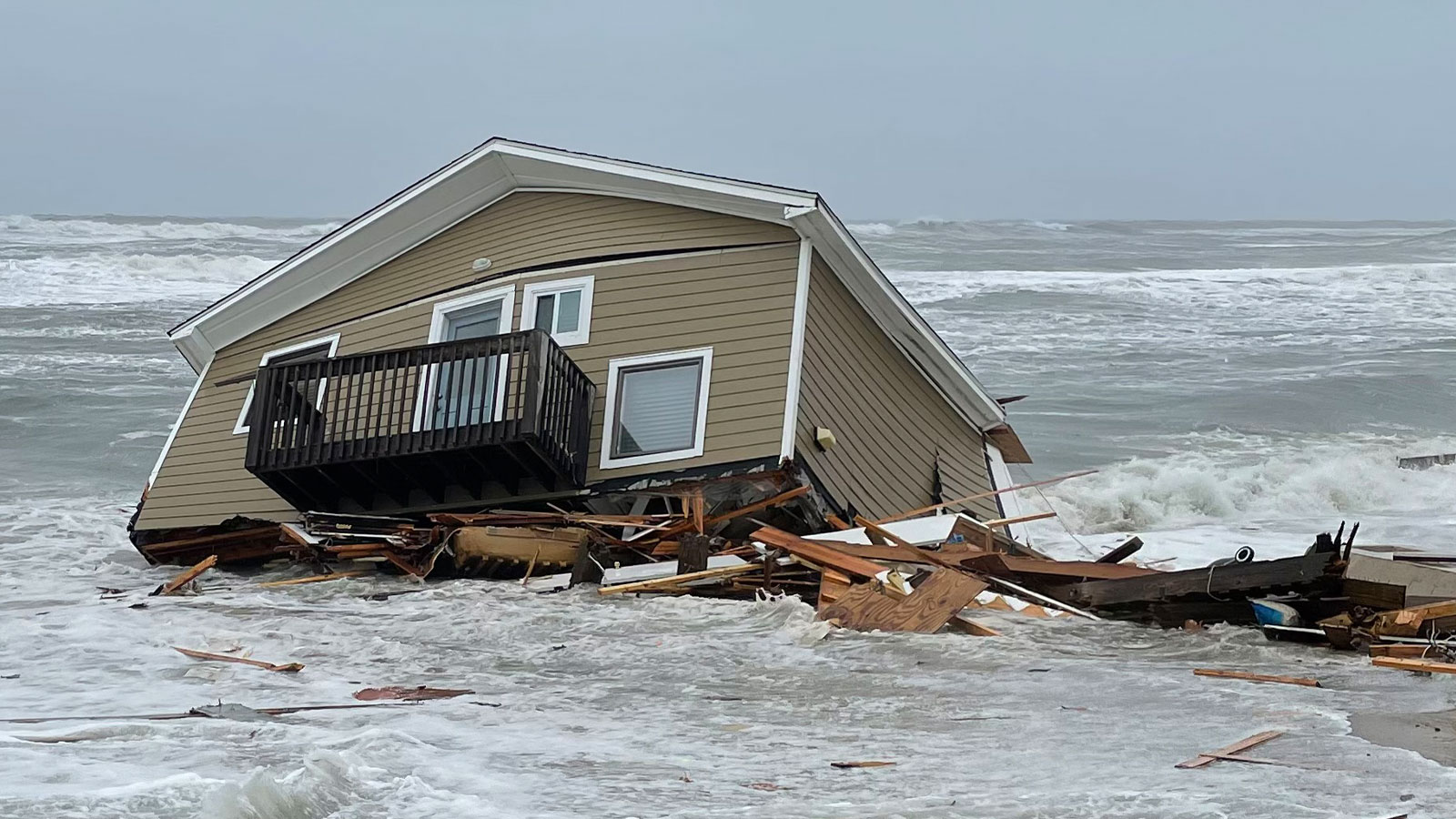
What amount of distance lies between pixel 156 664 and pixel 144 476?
46.1 ft

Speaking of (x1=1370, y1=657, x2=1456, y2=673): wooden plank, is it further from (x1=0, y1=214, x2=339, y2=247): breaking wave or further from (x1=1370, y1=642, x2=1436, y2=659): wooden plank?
(x1=0, y1=214, x2=339, y2=247): breaking wave

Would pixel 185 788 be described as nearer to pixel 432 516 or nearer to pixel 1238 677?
pixel 1238 677

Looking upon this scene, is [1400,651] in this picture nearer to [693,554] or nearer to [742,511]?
[693,554]

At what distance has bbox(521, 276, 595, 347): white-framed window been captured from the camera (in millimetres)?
14508

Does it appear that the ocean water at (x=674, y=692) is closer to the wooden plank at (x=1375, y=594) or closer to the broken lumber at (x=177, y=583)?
the broken lumber at (x=177, y=583)

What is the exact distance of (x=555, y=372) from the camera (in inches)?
521

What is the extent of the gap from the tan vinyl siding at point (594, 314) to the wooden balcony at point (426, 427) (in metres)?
0.71

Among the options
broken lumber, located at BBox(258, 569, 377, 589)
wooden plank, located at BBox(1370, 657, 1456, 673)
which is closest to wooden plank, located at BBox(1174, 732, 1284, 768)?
wooden plank, located at BBox(1370, 657, 1456, 673)

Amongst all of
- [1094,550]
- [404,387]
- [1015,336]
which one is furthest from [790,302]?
[1015,336]

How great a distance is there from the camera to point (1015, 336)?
41.1m

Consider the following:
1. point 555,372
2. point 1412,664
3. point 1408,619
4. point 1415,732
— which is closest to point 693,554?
point 555,372

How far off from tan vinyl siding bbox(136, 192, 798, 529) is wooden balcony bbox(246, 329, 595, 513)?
71 cm

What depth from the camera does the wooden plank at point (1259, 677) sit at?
8195 mm

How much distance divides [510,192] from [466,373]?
2453mm
